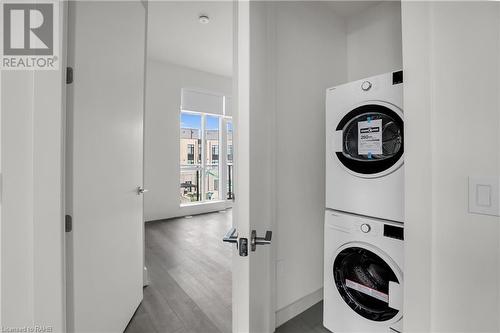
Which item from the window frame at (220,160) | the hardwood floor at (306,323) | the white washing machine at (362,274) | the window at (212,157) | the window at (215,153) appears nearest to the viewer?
the white washing machine at (362,274)

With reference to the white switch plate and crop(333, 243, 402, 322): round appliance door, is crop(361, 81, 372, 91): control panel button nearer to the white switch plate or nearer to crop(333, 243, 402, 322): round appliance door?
the white switch plate

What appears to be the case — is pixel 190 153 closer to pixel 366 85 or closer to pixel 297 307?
pixel 297 307

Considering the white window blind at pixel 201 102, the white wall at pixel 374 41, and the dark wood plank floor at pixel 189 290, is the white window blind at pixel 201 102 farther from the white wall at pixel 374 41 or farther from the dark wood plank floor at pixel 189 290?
the white wall at pixel 374 41

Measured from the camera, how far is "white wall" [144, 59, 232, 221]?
4.27 meters

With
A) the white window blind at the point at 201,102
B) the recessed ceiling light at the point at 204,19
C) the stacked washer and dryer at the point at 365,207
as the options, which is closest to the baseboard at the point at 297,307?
the stacked washer and dryer at the point at 365,207

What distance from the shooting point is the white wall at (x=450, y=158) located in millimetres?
777

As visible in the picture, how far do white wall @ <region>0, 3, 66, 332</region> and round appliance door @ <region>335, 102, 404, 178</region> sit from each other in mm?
1562

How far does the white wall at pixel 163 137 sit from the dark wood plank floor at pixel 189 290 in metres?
0.88

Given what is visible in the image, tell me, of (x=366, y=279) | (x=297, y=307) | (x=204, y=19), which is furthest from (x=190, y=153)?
(x=366, y=279)

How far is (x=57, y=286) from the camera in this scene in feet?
3.30

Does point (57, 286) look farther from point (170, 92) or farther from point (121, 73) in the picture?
point (170, 92)

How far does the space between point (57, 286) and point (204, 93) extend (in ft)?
14.9

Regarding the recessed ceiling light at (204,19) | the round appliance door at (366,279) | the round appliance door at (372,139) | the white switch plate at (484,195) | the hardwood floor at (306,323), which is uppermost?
the recessed ceiling light at (204,19)

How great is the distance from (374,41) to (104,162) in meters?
2.38
